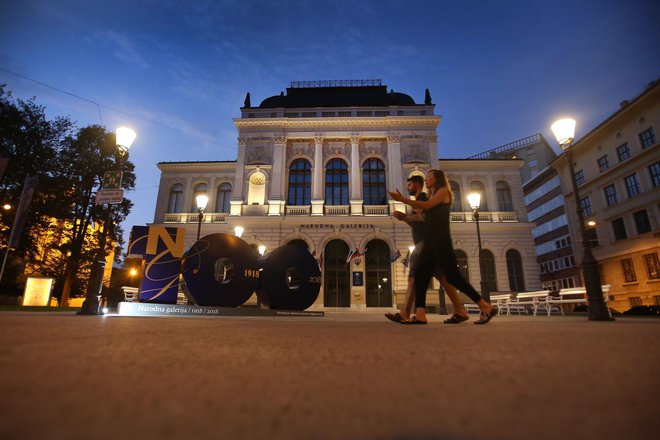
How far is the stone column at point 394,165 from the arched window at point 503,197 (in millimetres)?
8085

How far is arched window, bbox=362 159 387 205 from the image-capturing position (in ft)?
81.5

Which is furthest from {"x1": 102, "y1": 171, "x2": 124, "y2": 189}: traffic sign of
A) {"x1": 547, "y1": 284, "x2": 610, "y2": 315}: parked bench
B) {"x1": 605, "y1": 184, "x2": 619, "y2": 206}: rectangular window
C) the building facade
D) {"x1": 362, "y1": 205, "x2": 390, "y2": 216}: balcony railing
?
{"x1": 605, "y1": 184, "x2": 619, "y2": 206}: rectangular window

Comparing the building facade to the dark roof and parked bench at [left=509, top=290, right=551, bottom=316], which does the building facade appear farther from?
the dark roof

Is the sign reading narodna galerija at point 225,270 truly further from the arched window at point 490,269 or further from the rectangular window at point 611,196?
the rectangular window at point 611,196

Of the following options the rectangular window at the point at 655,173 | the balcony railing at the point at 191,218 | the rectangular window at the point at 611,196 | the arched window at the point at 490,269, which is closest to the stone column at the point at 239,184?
the balcony railing at the point at 191,218

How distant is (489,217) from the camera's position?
25.2 m

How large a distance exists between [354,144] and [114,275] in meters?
27.9

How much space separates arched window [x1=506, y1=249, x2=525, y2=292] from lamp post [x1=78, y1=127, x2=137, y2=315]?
24129 mm

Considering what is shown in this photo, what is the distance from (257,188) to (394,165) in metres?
10.5

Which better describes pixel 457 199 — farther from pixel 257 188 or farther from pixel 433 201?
pixel 433 201

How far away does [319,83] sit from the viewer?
2931 centimetres

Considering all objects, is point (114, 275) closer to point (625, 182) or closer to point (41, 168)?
point (41, 168)

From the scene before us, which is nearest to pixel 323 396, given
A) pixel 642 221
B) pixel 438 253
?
pixel 438 253

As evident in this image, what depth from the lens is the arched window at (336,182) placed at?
24756mm
